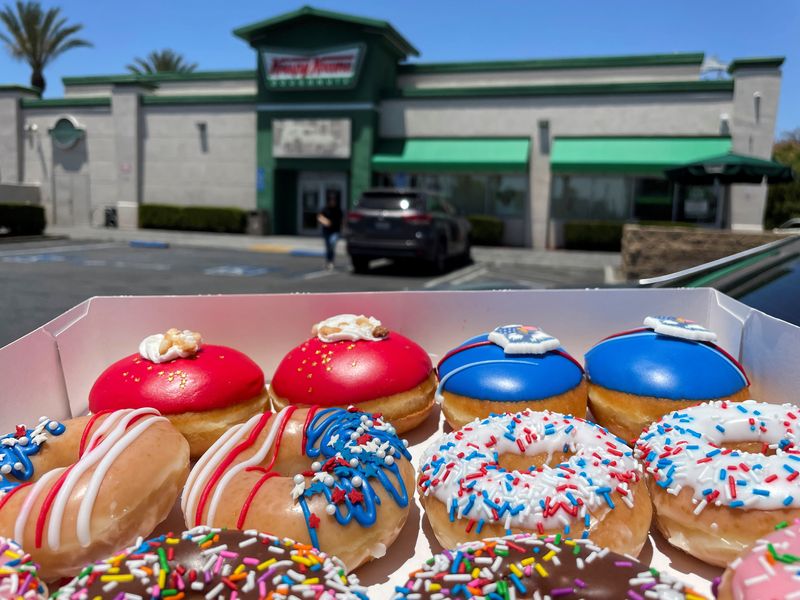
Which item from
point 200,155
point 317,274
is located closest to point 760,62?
point 317,274

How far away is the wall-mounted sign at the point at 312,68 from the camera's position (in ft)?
63.4

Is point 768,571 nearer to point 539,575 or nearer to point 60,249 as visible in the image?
point 539,575

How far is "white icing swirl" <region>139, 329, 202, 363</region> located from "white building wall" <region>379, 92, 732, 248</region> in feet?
56.7

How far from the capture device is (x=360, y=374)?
8.37 feet

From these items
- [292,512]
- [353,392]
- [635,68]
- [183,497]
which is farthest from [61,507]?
[635,68]

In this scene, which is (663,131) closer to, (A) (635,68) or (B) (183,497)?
(A) (635,68)

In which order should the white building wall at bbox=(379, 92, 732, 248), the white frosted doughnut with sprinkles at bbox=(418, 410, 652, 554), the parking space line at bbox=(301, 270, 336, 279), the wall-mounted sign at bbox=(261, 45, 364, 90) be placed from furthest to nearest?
1. the wall-mounted sign at bbox=(261, 45, 364, 90)
2. the white building wall at bbox=(379, 92, 732, 248)
3. the parking space line at bbox=(301, 270, 336, 279)
4. the white frosted doughnut with sprinkles at bbox=(418, 410, 652, 554)

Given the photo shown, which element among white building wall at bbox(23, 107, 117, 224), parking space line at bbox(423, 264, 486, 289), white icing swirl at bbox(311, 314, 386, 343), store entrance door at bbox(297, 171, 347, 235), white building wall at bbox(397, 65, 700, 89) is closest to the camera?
white icing swirl at bbox(311, 314, 386, 343)

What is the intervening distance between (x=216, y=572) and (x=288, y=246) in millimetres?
17011

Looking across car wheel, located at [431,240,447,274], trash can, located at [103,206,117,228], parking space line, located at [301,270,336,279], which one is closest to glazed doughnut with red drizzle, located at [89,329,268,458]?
parking space line, located at [301,270,336,279]

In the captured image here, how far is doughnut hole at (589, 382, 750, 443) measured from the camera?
243cm

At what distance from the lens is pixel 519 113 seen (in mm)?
18531

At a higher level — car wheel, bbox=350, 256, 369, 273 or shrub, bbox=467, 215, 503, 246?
shrub, bbox=467, 215, 503, 246

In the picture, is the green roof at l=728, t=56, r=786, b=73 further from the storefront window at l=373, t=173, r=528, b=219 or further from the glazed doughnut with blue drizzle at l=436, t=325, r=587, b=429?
the glazed doughnut with blue drizzle at l=436, t=325, r=587, b=429
